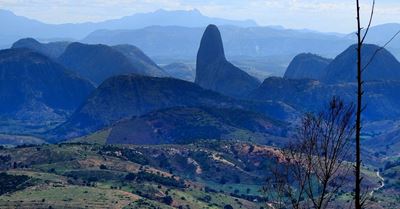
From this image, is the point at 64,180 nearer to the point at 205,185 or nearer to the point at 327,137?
the point at 205,185

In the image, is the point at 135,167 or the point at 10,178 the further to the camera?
the point at 135,167

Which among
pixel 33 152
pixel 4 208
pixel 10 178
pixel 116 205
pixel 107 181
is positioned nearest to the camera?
pixel 4 208

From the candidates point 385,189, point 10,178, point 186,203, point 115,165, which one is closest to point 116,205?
point 186,203

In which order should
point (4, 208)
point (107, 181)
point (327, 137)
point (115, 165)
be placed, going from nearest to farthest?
point (327, 137)
point (4, 208)
point (107, 181)
point (115, 165)

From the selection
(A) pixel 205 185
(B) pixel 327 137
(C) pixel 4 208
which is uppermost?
(B) pixel 327 137

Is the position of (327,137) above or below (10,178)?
above

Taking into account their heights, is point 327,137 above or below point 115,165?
above

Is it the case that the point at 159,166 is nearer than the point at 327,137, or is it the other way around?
the point at 327,137

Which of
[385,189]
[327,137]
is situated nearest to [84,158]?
[385,189]

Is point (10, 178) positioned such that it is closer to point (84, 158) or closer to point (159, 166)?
point (84, 158)
